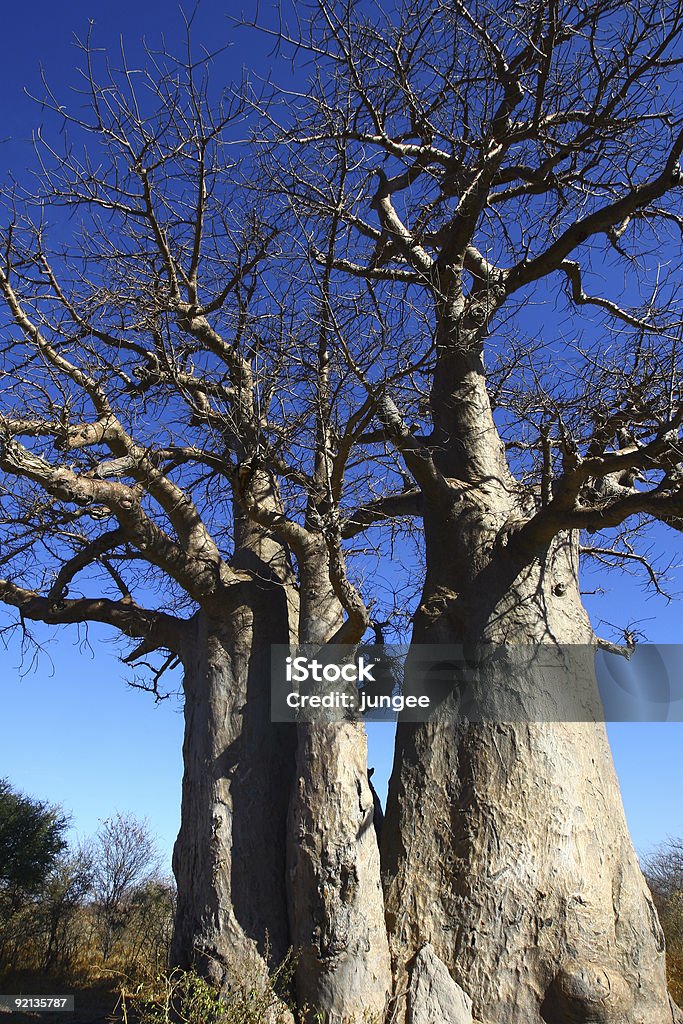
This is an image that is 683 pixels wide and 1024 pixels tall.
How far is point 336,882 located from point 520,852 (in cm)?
100

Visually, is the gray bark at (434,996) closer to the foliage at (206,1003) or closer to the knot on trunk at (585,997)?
the knot on trunk at (585,997)

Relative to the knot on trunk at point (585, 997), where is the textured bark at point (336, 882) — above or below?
above

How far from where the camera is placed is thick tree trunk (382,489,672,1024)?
396 cm

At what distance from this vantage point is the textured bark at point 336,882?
4.02m

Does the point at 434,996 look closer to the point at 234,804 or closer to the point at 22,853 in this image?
the point at 234,804

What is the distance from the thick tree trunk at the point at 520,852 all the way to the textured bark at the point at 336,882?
23 centimetres

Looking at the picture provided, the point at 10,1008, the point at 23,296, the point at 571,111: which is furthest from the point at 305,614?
the point at 10,1008

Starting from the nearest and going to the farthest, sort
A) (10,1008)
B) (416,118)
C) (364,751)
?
(364,751)
(416,118)
(10,1008)

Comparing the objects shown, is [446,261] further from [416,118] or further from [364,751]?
[364,751]

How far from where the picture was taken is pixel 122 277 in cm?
493

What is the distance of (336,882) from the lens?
4.22 metres

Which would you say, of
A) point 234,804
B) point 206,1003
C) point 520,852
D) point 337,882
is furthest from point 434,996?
point 234,804

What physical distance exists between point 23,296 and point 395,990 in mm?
4555

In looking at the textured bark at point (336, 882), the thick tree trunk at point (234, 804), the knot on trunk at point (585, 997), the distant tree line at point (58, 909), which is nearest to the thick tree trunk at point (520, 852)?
the knot on trunk at point (585, 997)
